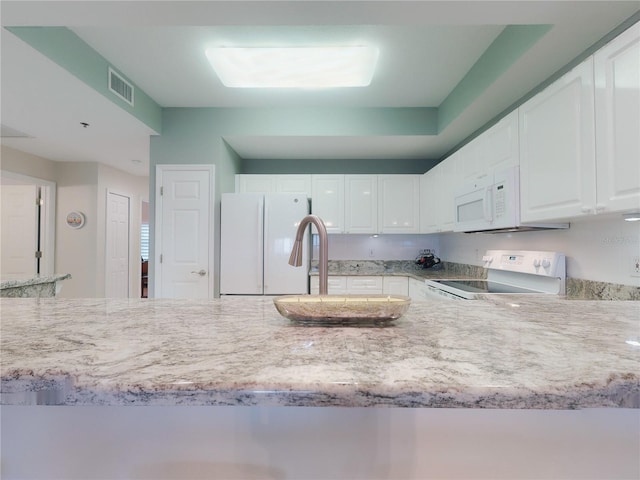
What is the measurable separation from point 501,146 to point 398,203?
64.2 inches

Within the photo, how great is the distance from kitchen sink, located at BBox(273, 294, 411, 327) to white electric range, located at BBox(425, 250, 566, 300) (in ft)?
5.50

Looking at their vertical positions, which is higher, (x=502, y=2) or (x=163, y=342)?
(x=502, y=2)

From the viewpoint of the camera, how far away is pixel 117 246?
5.10m

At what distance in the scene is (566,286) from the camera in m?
2.03

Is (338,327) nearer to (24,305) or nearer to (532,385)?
(532,385)

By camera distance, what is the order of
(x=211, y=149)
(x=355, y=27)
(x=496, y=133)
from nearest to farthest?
1. (x=355, y=27)
2. (x=496, y=133)
3. (x=211, y=149)

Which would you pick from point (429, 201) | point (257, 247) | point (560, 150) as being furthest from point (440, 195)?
point (257, 247)

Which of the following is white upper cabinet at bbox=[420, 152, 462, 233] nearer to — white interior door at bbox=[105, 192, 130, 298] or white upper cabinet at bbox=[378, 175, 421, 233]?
white upper cabinet at bbox=[378, 175, 421, 233]

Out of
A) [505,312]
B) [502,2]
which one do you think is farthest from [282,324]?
[502,2]

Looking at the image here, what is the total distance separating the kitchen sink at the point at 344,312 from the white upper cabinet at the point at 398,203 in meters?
3.20

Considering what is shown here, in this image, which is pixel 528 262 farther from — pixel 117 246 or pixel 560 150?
pixel 117 246

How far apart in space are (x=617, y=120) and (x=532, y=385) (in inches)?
60.8

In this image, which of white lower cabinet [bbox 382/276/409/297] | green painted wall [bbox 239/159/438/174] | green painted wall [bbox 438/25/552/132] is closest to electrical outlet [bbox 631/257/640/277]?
green painted wall [bbox 438/25/552/132]

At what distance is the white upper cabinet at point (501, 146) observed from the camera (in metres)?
2.14
